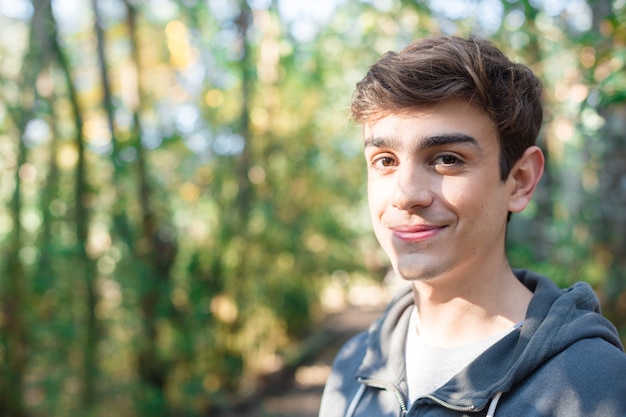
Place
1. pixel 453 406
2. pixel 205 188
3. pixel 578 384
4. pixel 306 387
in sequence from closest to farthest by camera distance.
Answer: pixel 578 384
pixel 453 406
pixel 205 188
pixel 306 387

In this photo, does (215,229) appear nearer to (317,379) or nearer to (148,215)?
(148,215)

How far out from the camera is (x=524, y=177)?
1615mm

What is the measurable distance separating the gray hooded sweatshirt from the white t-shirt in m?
0.03

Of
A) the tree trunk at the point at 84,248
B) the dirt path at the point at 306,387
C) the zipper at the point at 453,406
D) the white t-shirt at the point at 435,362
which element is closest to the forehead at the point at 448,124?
the white t-shirt at the point at 435,362

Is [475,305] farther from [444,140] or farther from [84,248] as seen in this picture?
[84,248]

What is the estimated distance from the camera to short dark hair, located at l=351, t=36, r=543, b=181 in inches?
58.1

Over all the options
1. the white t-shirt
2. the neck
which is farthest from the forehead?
the white t-shirt

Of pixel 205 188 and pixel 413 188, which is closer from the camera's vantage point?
pixel 413 188

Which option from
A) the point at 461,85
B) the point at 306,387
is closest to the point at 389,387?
the point at 461,85

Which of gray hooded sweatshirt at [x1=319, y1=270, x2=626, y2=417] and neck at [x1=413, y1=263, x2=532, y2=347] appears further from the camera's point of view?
neck at [x1=413, y1=263, x2=532, y2=347]

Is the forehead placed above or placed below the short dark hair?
below

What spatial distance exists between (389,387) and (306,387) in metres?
6.38

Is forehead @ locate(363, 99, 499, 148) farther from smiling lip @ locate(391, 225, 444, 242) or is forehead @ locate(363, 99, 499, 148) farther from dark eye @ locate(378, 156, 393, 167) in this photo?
smiling lip @ locate(391, 225, 444, 242)

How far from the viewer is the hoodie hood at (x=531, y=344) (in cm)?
137
